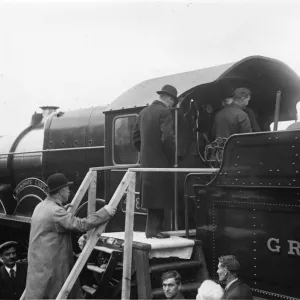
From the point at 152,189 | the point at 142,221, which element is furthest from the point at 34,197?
the point at 152,189

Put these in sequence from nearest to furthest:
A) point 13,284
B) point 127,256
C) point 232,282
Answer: point 232,282 → point 127,256 → point 13,284

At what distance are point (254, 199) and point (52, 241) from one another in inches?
78.5

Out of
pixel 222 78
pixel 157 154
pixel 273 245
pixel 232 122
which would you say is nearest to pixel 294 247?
pixel 273 245

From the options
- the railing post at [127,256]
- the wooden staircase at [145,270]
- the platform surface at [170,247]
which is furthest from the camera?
the platform surface at [170,247]

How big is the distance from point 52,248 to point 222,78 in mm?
2595

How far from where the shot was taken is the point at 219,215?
16.8 feet

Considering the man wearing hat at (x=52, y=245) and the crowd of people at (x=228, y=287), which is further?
the man wearing hat at (x=52, y=245)

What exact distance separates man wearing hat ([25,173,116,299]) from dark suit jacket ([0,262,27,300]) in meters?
1.44

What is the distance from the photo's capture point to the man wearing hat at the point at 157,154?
5.61 m

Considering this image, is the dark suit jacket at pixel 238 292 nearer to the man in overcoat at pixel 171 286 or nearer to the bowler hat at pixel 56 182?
the man in overcoat at pixel 171 286

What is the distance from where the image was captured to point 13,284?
683 cm

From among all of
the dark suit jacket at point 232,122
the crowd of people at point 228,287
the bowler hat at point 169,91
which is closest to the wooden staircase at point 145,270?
the crowd of people at point 228,287

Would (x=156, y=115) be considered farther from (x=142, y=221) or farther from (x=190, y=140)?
(x=142, y=221)

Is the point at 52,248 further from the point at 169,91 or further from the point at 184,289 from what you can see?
the point at 169,91
